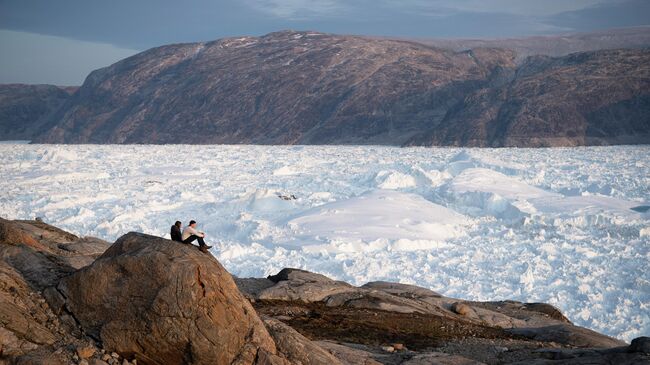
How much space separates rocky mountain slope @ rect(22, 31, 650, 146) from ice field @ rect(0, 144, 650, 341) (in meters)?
25.3

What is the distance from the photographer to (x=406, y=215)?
22.2m

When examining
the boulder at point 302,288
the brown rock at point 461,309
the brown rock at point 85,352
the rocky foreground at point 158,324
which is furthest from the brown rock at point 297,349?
the brown rock at point 461,309

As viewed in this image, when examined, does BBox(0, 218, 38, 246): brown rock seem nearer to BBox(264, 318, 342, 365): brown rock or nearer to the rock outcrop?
the rock outcrop

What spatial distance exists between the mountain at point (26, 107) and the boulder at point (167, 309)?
91.3 metres

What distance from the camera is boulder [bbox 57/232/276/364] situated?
6.28 meters

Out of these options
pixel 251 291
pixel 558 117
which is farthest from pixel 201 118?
pixel 251 291

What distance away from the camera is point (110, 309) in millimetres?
6504

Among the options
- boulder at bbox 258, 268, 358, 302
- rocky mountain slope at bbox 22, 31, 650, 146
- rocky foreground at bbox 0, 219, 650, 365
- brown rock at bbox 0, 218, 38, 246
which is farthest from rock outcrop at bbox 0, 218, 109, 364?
rocky mountain slope at bbox 22, 31, 650, 146

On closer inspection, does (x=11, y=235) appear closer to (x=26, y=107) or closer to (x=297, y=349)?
(x=297, y=349)

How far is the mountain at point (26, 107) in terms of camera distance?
92938 mm

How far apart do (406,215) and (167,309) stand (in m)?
16.3

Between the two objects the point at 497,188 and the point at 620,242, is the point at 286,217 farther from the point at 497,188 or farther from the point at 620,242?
the point at 620,242

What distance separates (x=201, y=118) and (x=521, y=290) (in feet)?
234

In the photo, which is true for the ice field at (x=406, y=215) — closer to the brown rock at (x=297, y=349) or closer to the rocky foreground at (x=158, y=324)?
the rocky foreground at (x=158, y=324)
